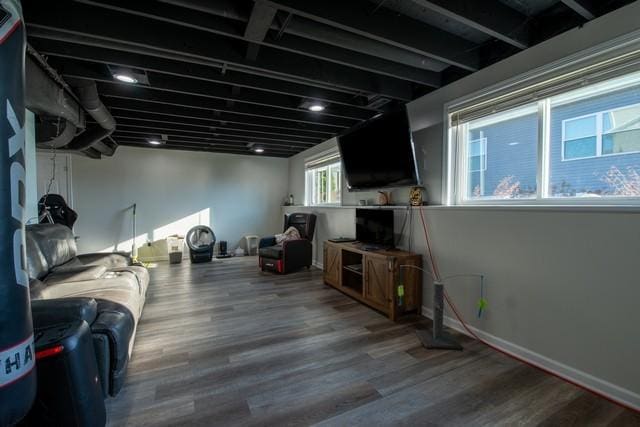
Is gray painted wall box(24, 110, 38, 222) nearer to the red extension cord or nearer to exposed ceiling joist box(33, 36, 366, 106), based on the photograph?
exposed ceiling joist box(33, 36, 366, 106)

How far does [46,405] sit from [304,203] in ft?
16.4

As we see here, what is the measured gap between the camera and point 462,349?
2.21m

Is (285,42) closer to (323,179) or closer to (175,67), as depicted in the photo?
(175,67)

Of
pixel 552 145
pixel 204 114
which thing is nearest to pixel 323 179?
pixel 204 114

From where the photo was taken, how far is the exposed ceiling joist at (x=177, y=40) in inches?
68.6

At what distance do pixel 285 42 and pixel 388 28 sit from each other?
723 mm

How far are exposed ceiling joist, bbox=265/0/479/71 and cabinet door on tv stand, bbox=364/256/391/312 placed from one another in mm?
1837

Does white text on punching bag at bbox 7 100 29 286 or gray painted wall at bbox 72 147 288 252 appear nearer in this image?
white text on punching bag at bbox 7 100 29 286

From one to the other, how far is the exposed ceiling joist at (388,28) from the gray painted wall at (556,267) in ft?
1.13

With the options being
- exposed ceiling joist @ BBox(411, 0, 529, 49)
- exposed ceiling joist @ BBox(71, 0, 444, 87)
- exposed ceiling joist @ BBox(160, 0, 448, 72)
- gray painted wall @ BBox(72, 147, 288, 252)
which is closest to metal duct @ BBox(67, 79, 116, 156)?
exposed ceiling joist @ BBox(71, 0, 444, 87)

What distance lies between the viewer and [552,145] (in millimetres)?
2047

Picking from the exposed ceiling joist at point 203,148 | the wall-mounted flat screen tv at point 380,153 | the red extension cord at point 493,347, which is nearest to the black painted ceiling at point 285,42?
Answer: the wall-mounted flat screen tv at point 380,153

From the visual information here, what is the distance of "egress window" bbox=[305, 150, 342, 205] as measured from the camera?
488 cm

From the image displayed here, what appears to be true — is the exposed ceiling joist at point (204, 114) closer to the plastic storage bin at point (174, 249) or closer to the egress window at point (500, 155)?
the egress window at point (500, 155)
